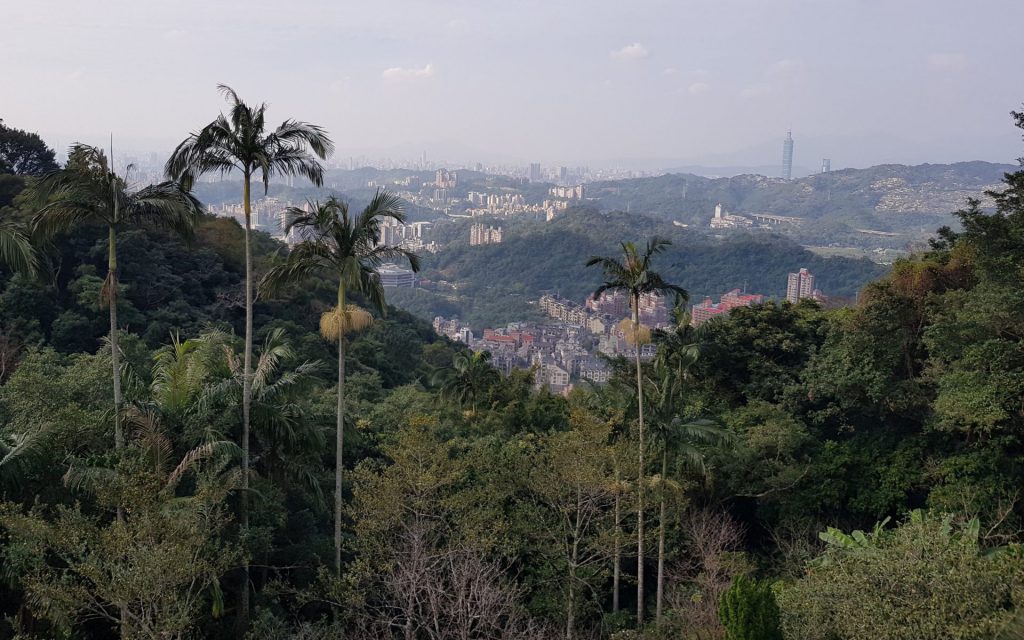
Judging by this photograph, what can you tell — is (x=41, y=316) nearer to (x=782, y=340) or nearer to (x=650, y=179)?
(x=782, y=340)

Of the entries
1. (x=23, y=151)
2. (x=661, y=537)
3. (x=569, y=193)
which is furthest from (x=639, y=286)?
(x=569, y=193)

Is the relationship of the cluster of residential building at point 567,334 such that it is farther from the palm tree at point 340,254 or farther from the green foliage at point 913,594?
the green foliage at point 913,594

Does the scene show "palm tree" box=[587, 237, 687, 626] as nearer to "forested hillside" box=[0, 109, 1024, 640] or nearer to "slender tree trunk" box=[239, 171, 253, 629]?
"forested hillside" box=[0, 109, 1024, 640]

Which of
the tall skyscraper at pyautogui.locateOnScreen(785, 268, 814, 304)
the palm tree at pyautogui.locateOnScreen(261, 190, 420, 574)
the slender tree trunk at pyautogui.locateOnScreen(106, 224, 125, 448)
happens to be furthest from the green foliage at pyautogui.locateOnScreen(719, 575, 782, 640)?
the tall skyscraper at pyautogui.locateOnScreen(785, 268, 814, 304)

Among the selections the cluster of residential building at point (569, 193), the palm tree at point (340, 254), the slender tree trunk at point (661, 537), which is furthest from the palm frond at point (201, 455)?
the cluster of residential building at point (569, 193)

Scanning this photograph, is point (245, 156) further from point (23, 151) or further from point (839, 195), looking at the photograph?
point (839, 195)

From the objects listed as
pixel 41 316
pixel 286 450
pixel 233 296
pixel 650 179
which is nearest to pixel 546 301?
pixel 233 296

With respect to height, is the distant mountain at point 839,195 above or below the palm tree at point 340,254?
above
